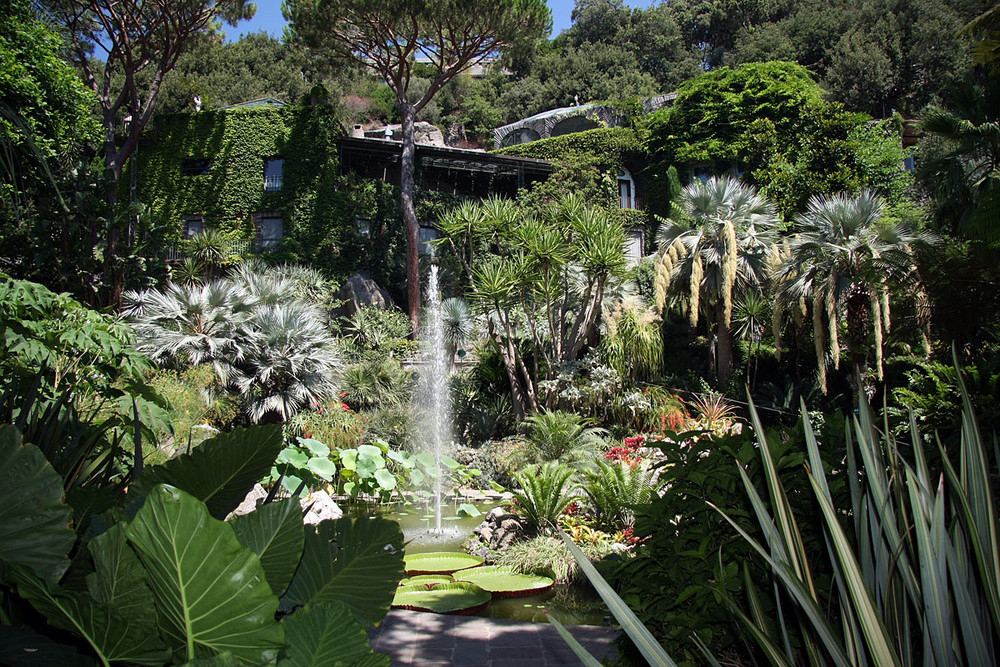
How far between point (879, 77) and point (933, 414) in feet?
98.3

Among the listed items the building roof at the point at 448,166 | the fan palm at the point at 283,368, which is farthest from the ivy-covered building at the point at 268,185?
the fan palm at the point at 283,368

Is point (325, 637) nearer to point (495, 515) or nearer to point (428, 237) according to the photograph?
point (495, 515)

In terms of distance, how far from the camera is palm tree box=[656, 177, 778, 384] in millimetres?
16172

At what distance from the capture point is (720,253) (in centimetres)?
1625

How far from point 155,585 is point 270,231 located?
82.6ft

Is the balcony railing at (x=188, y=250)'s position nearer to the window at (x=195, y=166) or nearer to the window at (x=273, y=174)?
the window at (x=273, y=174)

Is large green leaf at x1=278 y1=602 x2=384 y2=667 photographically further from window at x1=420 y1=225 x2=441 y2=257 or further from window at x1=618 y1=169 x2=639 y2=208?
window at x1=618 y1=169 x2=639 y2=208

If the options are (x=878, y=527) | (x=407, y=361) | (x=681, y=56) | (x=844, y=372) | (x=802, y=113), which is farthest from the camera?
(x=681, y=56)

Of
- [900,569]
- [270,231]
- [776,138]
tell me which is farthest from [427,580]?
[776,138]

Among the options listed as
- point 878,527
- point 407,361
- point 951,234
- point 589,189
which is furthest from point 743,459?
point 589,189

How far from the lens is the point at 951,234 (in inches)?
460

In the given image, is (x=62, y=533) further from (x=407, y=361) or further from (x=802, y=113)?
(x=802, y=113)

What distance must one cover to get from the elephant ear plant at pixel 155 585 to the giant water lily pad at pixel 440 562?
588 cm

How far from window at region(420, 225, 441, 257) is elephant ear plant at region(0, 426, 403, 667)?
2444 cm
